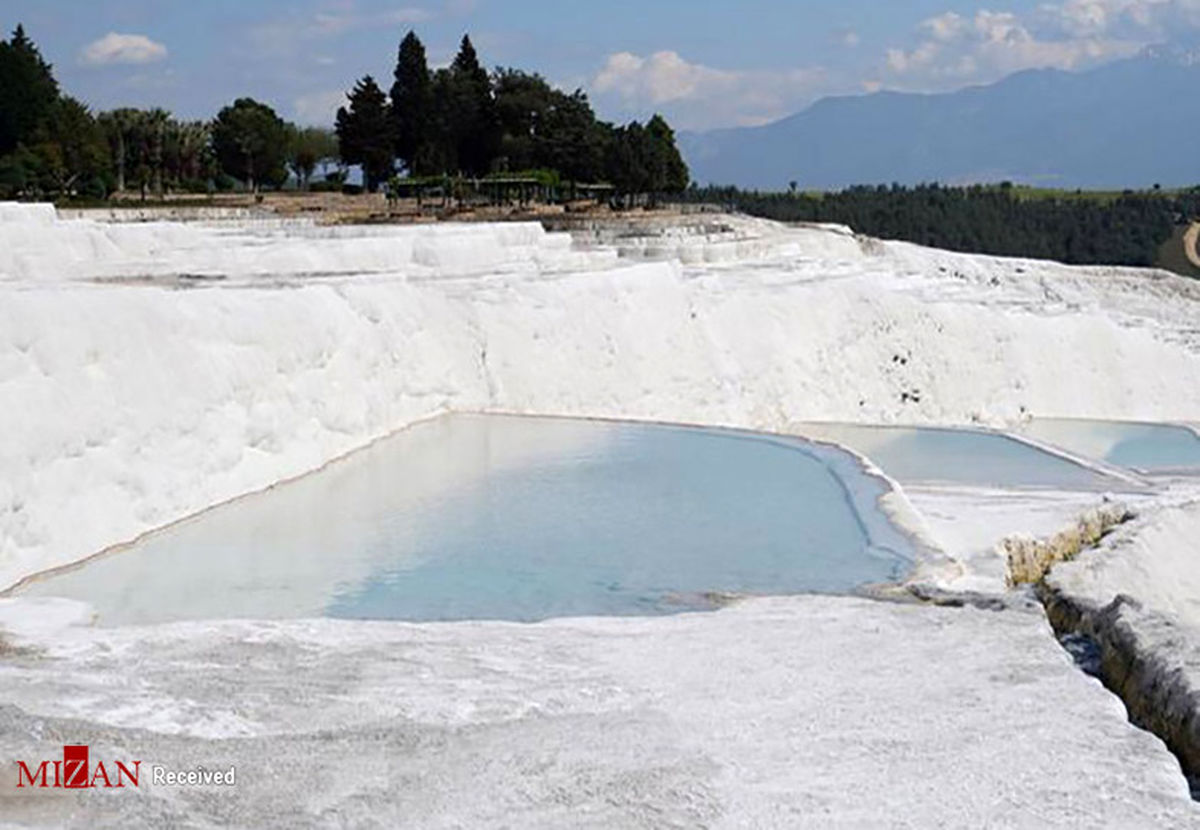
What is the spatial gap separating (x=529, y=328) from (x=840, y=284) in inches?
346

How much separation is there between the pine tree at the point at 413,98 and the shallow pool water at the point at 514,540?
107ft

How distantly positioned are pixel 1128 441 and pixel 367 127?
27980mm

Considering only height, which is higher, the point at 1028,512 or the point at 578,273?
the point at 578,273

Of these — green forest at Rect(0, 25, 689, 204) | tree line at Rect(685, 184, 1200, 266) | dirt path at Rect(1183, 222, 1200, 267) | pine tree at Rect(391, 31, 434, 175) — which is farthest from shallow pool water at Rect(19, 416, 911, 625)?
dirt path at Rect(1183, 222, 1200, 267)

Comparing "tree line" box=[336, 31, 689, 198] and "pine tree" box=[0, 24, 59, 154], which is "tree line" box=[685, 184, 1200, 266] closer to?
"tree line" box=[336, 31, 689, 198]

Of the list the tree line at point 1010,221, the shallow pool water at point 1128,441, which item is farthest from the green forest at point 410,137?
the shallow pool water at point 1128,441

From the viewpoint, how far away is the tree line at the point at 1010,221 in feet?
190

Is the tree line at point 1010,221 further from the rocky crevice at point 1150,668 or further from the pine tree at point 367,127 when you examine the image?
the rocky crevice at point 1150,668

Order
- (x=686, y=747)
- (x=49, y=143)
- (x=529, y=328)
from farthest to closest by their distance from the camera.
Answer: (x=49, y=143) < (x=529, y=328) < (x=686, y=747)

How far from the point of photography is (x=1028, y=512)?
10266 millimetres

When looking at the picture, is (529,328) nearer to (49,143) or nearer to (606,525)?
(606,525)

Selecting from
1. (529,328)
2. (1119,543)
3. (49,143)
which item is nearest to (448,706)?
(1119,543)

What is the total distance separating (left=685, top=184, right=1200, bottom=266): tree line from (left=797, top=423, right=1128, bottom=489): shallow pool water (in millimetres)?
39561

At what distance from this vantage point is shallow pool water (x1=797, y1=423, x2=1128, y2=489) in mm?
12539
